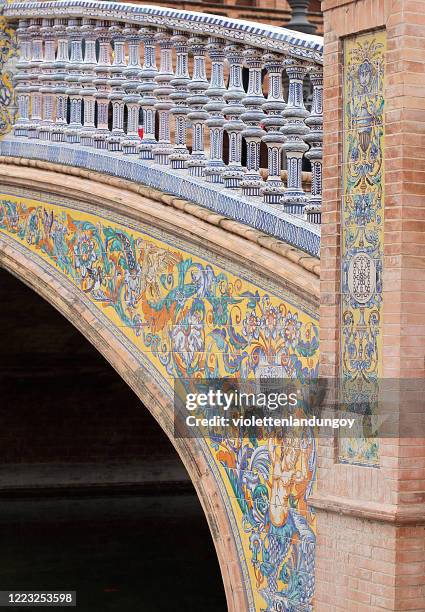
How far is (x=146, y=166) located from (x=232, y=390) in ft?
5.11

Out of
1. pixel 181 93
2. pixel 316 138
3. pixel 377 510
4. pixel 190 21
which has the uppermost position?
pixel 190 21

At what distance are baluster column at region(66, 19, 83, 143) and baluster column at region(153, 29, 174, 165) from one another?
882 millimetres

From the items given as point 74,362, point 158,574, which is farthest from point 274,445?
point 74,362

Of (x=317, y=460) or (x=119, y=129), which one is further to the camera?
(x=119, y=129)

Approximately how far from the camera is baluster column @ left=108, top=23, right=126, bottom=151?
813 cm

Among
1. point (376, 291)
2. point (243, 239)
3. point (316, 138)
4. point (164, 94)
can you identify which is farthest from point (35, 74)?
point (376, 291)

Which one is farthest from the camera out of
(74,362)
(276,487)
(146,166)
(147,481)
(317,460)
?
(147,481)

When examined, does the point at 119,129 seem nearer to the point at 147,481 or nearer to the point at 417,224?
the point at 417,224

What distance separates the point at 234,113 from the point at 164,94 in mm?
697

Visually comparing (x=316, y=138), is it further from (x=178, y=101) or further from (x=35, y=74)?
(x=35, y=74)

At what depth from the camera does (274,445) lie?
648cm

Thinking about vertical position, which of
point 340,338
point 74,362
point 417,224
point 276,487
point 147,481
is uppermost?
point 417,224

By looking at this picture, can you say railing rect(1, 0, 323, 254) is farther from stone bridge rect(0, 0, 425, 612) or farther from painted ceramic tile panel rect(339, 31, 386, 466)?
painted ceramic tile panel rect(339, 31, 386, 466)

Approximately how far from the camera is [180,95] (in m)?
7.55
